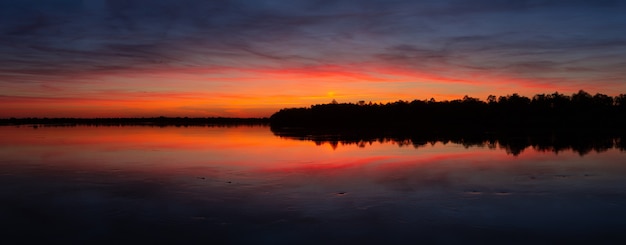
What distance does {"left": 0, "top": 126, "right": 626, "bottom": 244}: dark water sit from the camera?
9188 mm

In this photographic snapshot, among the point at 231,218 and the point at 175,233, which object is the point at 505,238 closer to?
the point at 231,218

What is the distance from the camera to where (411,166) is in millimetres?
19859

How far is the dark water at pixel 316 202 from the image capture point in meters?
9.19

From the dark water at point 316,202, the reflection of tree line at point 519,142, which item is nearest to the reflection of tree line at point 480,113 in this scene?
the reflection of tree line at point 519,142

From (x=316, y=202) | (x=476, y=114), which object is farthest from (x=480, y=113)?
(x=316, y=202)

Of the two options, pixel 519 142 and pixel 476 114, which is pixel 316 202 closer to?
pixel 519 142

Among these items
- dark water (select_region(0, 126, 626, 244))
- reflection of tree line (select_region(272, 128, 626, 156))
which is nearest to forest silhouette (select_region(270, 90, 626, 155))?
reflection of tree line (select_region(272, 128, 626, 156))

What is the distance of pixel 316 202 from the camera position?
12.2m

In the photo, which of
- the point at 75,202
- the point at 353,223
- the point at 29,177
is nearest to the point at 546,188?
the point at 353,223

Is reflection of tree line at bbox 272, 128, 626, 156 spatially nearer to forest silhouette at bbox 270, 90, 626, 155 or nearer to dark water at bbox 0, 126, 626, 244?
dark water at bbox 0, 126, 626, 244

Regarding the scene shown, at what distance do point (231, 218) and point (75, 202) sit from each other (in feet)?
14.8

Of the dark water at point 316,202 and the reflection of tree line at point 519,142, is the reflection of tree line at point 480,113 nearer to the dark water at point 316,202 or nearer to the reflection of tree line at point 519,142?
the reflection of tree line at point 519,142

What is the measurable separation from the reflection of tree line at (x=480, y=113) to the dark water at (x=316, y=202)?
189 ft

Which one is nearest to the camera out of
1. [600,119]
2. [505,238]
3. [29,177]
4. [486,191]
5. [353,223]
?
[505,238]
